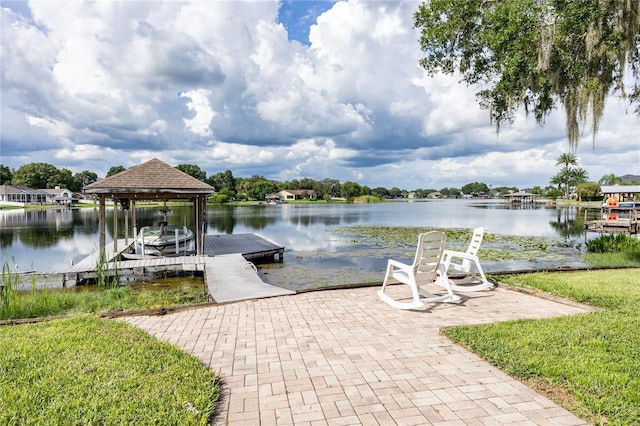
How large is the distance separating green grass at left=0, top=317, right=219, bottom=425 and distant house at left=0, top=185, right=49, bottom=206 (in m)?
83.5

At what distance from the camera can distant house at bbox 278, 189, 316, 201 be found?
11781 centimetres

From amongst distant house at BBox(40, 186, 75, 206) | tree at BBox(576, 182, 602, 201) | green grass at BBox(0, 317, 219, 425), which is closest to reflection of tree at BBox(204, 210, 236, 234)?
green grass at BBox(0, 317, 219, 425)

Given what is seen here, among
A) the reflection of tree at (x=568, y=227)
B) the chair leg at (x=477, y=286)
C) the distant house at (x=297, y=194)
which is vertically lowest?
the reflection of tree at (x=568, y=227)

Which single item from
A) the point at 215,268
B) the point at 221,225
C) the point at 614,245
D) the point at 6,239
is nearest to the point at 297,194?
the point at 221,225

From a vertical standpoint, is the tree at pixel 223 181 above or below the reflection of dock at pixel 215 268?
above

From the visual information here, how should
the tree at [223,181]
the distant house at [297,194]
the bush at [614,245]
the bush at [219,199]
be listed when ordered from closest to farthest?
the bush at [614,245] → the bush at [219,199] → the tree at [223,181] → the distant house at [297,194]

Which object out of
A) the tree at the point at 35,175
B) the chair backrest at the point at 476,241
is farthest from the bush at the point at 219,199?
the chair backrest at the point at 476,241

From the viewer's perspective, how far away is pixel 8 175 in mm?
87375

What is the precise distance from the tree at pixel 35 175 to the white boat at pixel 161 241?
304 ft

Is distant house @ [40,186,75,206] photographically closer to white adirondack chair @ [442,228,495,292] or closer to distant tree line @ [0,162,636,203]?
distant tree line @ [0,162,636,203]

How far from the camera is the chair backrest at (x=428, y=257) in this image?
5.73 meters

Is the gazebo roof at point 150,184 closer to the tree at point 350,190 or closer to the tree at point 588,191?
the tree at point 588,191

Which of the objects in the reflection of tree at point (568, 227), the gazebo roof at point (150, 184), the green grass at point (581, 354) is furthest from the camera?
the reflection of tree at point (568, 227)

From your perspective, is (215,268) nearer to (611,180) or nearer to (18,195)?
(18,195)
